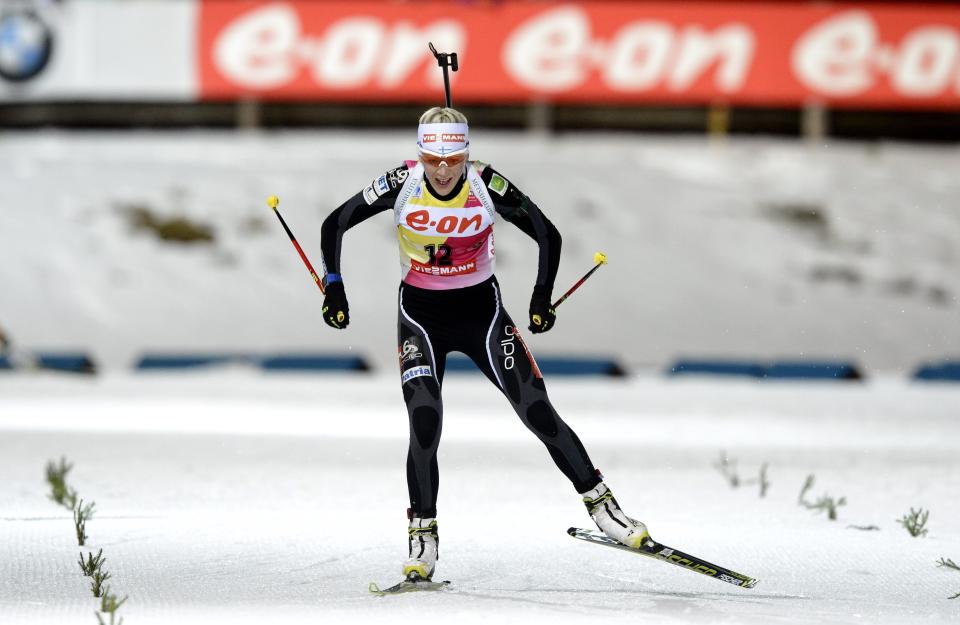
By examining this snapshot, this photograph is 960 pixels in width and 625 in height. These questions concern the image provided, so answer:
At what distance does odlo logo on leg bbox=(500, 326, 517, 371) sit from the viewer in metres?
6.67

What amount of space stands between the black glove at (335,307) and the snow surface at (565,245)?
11879 millimetres

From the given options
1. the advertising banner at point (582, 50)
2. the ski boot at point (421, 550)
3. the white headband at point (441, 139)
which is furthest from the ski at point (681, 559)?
the advertising banner at point (582, 50)

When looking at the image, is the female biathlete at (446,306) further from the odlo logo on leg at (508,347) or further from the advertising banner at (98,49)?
the advertising banner at (98,49)

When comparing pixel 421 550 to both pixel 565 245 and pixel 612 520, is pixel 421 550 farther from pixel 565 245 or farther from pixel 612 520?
pixel 565 245

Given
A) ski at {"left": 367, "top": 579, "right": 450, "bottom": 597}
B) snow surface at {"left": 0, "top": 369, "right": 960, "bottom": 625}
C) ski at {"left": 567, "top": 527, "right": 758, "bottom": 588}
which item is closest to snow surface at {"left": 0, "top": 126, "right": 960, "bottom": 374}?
snow surface at {"left": 0, "top": 369, "right": 960, "bottom": 625}

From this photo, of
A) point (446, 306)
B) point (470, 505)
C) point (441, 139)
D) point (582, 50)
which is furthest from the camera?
point (582, 50)

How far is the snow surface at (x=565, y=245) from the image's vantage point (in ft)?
66.6

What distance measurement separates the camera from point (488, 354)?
6688 millimetres

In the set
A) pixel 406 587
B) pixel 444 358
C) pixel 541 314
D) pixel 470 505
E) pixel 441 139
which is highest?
pixel 441 139

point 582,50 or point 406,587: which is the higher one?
point 582,50

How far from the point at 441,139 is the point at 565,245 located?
15.6 meters

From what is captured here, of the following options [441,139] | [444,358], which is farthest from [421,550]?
[441,139]

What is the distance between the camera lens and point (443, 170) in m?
6.62

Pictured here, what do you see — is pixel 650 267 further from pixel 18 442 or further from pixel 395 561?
pixel 395 561
